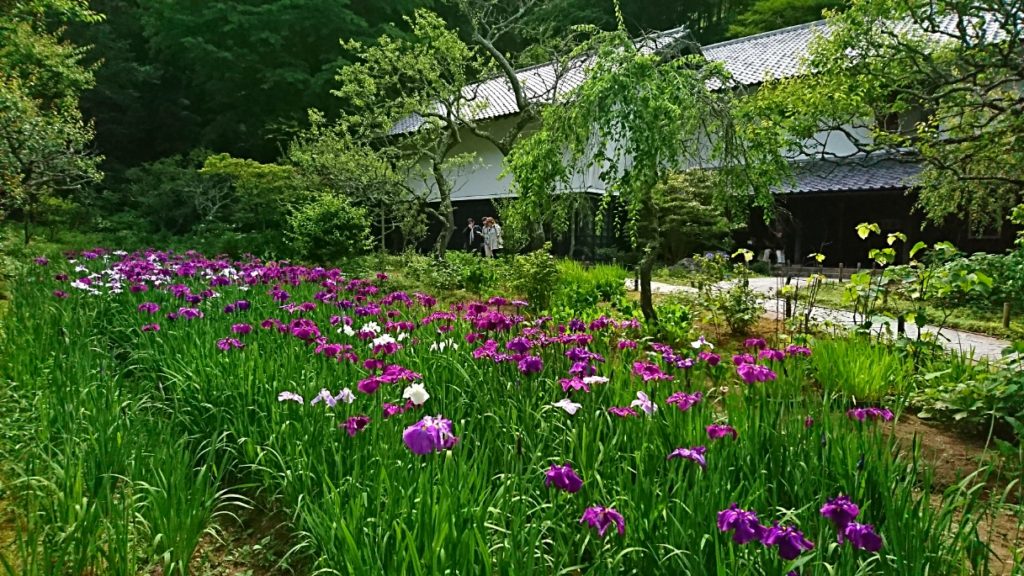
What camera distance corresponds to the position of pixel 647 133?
4902 millimetres

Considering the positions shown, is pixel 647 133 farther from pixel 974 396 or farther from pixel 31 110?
pixel 31 110

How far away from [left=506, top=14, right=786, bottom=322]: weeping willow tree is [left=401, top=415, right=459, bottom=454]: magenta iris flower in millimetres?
3848

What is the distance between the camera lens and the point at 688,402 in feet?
6.66

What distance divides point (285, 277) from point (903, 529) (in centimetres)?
521

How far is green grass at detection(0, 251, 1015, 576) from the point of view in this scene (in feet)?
5.01

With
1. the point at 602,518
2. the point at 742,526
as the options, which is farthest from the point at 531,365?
the point at 742,526

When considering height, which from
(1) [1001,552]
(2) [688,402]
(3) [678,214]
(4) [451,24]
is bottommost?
(1) [1001,552]

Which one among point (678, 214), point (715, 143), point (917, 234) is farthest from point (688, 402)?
point (917, 234)

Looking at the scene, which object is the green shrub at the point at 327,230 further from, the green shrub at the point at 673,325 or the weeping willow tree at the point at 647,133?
the green shrub at the point at 673,325

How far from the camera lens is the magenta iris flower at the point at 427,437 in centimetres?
154

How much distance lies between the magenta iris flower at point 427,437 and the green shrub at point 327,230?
9562mm

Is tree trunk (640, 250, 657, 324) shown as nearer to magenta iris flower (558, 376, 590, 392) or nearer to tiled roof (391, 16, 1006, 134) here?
magenta iris flower (558, 376, 590, 392)

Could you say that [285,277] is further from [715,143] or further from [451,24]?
[451,24]

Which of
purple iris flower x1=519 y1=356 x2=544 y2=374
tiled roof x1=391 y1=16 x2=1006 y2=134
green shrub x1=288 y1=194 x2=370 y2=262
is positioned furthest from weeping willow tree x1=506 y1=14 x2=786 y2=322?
tiled roof x1=391 y1=16 x2=1006 y2=134
